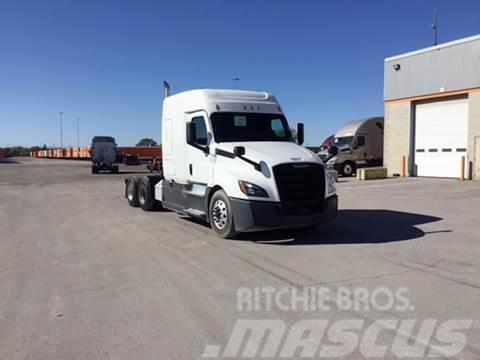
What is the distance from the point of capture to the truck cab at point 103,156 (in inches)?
1373

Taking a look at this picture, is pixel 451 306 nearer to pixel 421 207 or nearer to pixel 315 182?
pixel 315 182

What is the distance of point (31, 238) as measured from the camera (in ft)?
27.9

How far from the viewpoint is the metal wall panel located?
65.9ft

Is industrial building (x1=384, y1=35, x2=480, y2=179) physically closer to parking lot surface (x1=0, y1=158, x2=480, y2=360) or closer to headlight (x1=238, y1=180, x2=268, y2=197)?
parking lot surface (x1=0, y1=158, x2=480, y2=360)

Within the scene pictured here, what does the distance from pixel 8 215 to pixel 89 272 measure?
23.6 ft

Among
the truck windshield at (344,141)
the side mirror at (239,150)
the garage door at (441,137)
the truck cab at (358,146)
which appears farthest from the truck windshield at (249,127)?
the truck windshield at (344,141)

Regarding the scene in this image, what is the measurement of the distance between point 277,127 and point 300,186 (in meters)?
2.18

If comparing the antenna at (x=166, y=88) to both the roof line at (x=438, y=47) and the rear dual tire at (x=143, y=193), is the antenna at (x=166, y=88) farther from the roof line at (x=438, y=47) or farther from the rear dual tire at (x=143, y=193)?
the roof line at (x=438, y=47)

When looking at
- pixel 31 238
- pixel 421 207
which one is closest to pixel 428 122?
pixel 421 207

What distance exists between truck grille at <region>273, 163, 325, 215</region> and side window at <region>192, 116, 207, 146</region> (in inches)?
82.0

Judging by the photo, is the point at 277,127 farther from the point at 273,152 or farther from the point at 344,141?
the point at 344,141

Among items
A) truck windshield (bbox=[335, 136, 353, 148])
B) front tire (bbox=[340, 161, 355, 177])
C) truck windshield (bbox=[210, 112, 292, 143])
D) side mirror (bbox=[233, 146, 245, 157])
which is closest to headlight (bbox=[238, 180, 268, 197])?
side mirror (bbox=[233, 146, 245, 157])

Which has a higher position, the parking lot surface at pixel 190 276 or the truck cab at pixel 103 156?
the truck cab at pixel 103 156

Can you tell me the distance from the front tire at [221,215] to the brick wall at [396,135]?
59.5ft
